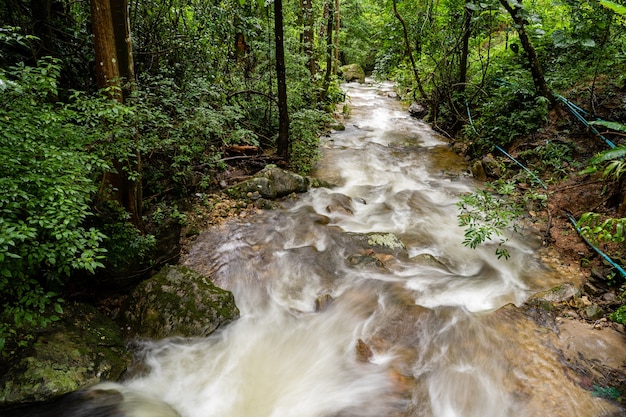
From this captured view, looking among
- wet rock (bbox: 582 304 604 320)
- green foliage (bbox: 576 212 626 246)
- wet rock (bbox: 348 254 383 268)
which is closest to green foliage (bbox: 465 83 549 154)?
green foliage (bbox: 576 212 626 246)

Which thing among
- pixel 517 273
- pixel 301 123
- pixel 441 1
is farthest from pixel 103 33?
pixel 441 1

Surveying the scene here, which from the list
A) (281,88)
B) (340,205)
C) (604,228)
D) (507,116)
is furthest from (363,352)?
(507,116)

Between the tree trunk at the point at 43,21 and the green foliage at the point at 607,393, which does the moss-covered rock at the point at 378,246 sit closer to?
the green foliage at the point at 607,393

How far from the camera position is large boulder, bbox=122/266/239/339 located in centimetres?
420

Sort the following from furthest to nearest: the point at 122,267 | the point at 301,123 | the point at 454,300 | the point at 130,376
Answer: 1. the point at 301,123
2. the point at 454,300
3. the point at 122,267
4. the point at 130,376

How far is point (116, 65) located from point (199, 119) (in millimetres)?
1906

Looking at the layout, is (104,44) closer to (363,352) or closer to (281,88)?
(281,88)

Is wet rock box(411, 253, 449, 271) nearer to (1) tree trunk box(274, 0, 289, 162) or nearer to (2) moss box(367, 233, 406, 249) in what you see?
(2) moss box(367, 233, 406, 249)

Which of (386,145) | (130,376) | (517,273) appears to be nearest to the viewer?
(130,376)

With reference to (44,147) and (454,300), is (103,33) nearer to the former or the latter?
(44,147)

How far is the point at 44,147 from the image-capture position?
2.88 m

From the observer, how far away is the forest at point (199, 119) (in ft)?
9.43

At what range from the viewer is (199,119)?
610 centimetres

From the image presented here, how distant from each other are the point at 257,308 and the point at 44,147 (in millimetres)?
3179
